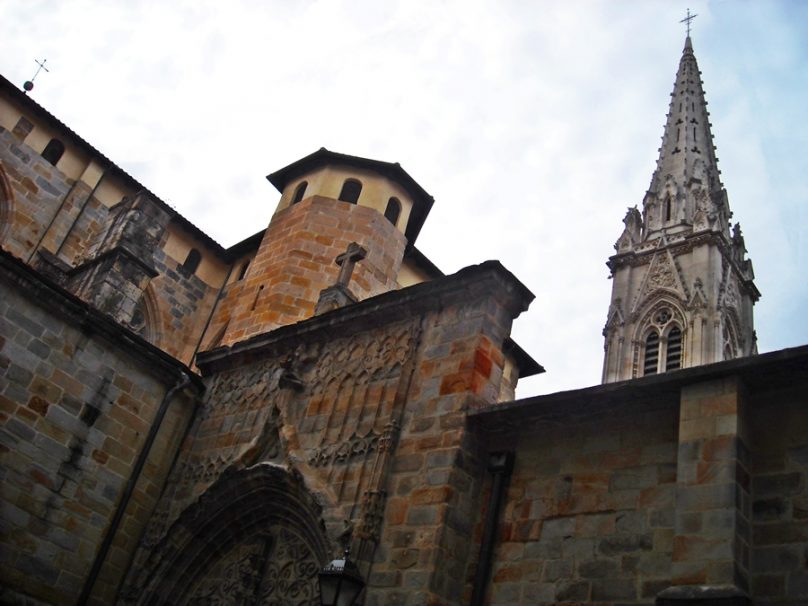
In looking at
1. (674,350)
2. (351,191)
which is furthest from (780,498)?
(674,350)

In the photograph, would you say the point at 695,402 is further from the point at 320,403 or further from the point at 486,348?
the point at 320,403


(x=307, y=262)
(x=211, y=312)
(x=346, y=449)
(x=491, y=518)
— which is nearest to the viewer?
(x=491, y=518)

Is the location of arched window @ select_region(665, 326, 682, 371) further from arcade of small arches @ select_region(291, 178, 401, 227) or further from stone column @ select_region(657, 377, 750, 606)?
stone column @ select_region(657, 377, 750, 606)

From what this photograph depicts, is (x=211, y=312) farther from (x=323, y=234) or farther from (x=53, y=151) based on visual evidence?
(x=53, y=151)

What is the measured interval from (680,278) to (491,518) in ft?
111

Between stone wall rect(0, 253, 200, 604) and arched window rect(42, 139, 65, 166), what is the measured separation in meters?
9.11

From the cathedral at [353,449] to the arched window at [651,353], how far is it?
23.8 m

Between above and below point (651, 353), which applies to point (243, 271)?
below

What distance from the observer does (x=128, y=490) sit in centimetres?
1165

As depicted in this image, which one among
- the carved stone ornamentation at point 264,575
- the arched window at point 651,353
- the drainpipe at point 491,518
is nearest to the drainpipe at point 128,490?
the carved stone ornamentation at point 264,575

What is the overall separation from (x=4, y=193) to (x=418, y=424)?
13.2 m

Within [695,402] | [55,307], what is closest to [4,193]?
[55,307]

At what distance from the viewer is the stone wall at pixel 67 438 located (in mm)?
10492

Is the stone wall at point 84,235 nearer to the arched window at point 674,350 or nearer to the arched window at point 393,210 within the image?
the arched window at point 393,210
